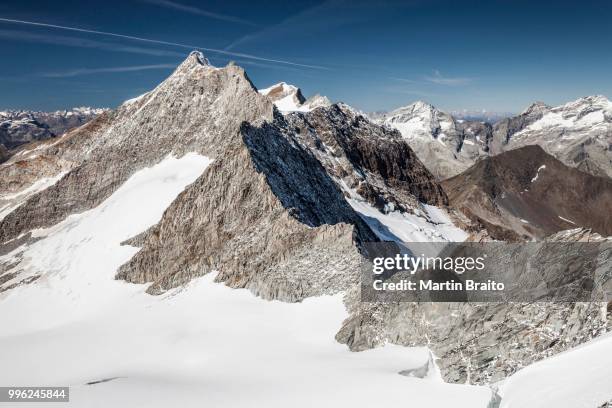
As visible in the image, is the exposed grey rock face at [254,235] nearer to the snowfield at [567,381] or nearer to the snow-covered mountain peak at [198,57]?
the snowfield at [567,381]

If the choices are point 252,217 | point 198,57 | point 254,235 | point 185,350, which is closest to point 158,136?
point 198,57

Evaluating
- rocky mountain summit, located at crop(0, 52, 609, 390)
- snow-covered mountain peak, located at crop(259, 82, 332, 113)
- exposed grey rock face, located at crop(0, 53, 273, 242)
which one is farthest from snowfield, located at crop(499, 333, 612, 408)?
snow-covered mountain peak, located at crop(259, 82, 332, 113)

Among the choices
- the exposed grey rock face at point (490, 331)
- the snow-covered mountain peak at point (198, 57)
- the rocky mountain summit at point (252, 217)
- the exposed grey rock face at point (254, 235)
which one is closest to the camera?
the exposed grey rock face at point (490, 331)

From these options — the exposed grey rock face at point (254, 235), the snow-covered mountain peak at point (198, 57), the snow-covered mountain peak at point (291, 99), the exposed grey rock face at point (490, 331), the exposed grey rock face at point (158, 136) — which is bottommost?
the exposed grey rock face at point (490, 331)

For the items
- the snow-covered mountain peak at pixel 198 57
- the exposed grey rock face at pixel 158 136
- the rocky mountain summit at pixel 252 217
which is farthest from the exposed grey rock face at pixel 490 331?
the snow-covered mountain peak at pixel 198 57

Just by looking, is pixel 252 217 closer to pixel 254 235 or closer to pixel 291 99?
pixel 254 235
